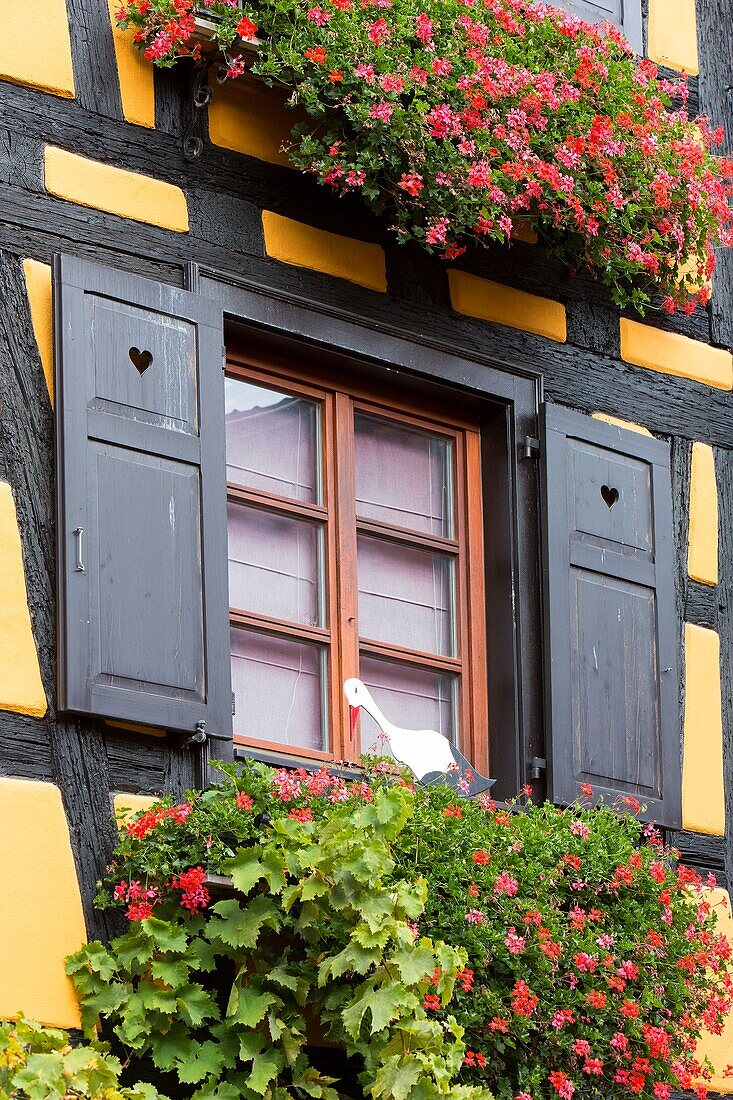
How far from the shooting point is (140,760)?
17.5 feet

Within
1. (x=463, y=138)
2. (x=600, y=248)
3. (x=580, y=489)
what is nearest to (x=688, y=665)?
(x=580, y=489)

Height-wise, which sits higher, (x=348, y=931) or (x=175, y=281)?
(x=175, y=281)

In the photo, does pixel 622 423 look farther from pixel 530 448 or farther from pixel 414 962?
pixel 414 962

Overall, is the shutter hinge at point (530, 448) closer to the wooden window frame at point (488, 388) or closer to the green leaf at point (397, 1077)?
the wooden window frame at point (488, 388)

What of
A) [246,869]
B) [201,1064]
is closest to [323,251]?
[246,869]

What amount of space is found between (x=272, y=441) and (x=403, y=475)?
0.42 meters

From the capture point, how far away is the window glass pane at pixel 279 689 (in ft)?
19.0

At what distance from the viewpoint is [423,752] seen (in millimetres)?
5789

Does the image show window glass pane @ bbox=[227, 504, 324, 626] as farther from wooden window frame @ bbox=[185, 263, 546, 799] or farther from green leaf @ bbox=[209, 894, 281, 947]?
green leaf @ bbox=[209, 894, 281, 947]

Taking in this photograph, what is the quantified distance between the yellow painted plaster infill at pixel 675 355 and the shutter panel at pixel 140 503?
151cm

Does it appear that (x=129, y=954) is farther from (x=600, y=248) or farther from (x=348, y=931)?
(x=600, y=248)

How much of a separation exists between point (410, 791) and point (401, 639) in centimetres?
88

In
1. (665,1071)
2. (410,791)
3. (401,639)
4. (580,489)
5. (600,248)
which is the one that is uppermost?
(600,248)

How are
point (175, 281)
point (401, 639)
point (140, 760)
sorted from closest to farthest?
1. point (140, 760)
2. point (175, 281)
3. point (401, 639)
